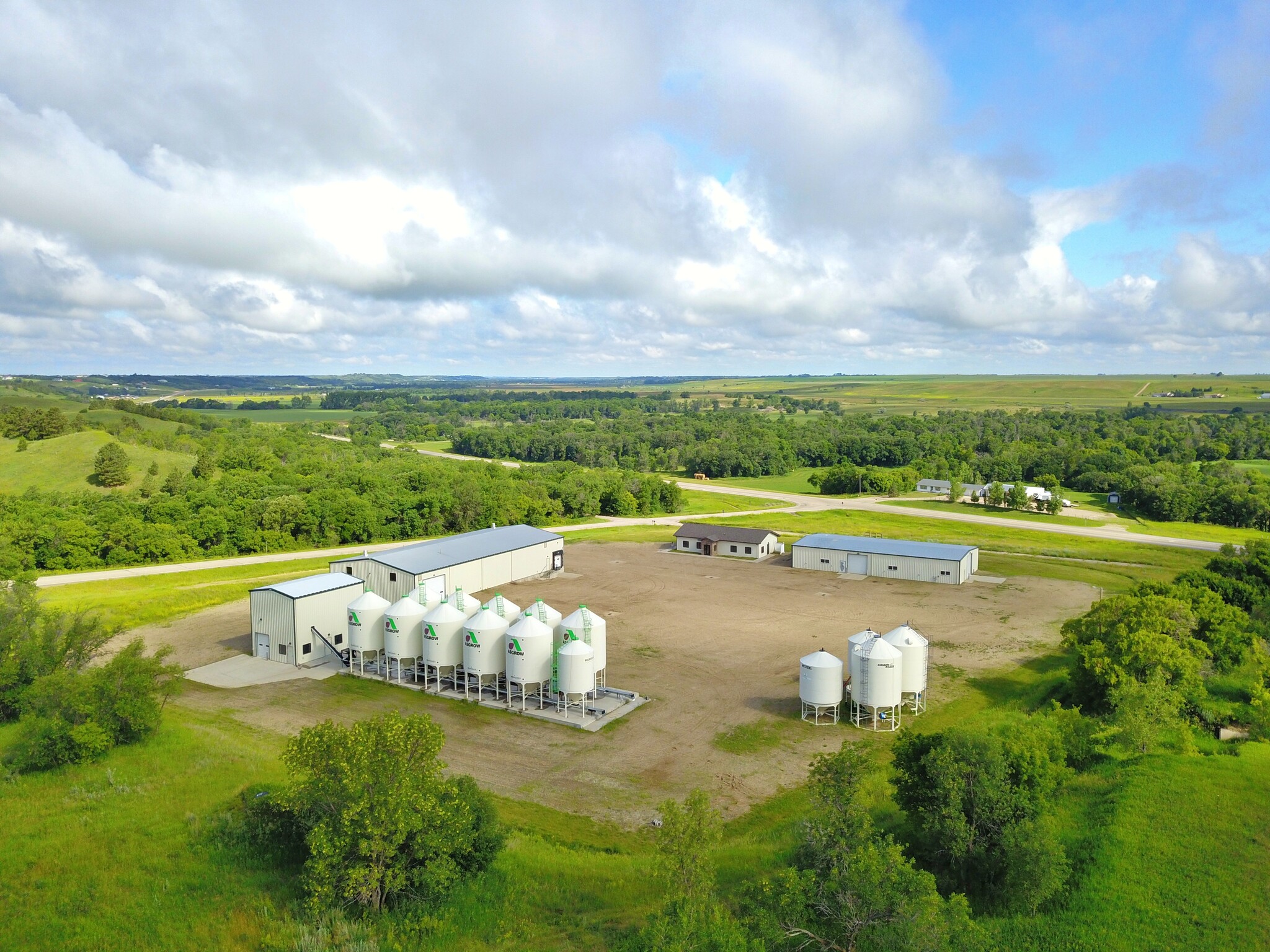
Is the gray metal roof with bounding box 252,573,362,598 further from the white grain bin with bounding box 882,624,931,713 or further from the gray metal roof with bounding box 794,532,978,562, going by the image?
the gray metal roof with bounding box 794,532,978,562

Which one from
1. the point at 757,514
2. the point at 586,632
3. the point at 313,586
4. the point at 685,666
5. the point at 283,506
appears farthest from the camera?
the point at 757,514

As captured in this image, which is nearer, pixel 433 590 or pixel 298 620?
pixel 298 620

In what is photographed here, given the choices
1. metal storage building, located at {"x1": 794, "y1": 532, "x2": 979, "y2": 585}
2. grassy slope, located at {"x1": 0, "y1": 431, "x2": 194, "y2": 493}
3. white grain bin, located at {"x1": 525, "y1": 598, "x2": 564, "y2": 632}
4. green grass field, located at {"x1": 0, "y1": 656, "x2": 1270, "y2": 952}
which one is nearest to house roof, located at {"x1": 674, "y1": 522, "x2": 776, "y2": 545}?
metal storage building, located at {"x1": 794, "y1": 532, "x2": 979, "y2": 585}

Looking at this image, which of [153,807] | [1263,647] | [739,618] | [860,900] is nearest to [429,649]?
[153,807]

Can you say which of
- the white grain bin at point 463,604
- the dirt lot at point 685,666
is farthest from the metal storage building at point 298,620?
the white grain bin at point 463,604

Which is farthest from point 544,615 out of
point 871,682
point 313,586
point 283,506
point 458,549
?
point 283,506

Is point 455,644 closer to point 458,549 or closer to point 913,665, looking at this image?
point 458,549

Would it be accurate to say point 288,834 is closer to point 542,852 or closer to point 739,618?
point 542,852
